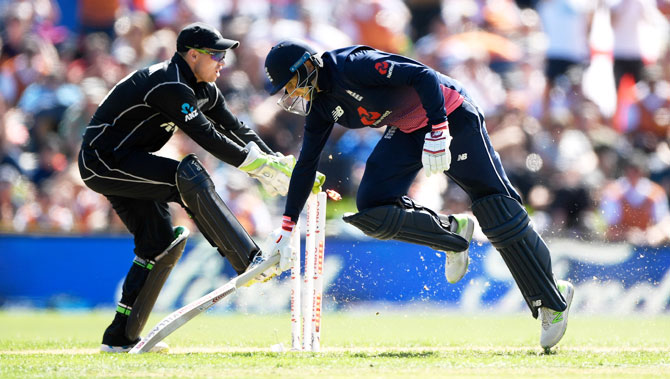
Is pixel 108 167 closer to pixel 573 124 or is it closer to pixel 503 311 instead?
pixel 503 311

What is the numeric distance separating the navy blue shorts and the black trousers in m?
1.38

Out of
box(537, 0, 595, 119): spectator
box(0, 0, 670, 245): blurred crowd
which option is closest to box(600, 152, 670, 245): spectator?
box(0, 0, 670, 245): blurred crowd

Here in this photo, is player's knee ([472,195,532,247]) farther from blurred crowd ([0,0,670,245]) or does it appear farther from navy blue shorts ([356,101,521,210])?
blurred crowd ([0,0,670,245])

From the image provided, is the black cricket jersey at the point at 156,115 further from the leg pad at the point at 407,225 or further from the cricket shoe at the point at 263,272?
the leg pad at the point at 407,225

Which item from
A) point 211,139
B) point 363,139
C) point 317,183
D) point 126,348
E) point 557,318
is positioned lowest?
point 363,139

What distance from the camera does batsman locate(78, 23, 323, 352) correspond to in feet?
22.5

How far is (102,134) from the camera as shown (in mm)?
7004

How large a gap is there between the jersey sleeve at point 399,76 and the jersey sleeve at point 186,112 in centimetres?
106

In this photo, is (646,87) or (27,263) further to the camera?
(646,87)

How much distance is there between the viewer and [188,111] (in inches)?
267

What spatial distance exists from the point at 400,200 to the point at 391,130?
19.5 inches

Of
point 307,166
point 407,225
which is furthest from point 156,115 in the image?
point 407,225

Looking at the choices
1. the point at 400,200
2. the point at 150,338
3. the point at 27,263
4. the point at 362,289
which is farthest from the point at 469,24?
the point at 150,338

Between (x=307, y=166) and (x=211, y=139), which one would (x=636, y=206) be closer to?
(x=307, y=166)
